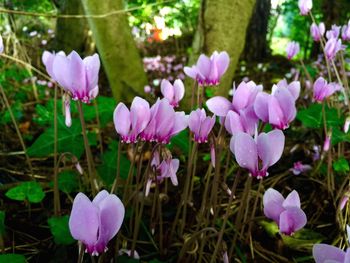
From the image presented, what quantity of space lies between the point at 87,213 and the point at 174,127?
1.38 feet

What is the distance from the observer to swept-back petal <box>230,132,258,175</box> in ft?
2.67

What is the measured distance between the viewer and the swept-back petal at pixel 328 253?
2.24 ft

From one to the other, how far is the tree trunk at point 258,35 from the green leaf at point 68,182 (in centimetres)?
711

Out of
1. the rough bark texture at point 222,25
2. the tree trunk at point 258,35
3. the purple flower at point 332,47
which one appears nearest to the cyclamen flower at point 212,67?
the purple flower at point 332,47

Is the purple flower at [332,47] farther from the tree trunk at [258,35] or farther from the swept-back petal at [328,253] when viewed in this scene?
the tree trunk at [258,35]

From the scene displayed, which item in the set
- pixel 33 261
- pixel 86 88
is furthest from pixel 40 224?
pixel 86 88

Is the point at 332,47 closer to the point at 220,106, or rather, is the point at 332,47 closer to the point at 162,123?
the point at 220,106

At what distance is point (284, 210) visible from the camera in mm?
840

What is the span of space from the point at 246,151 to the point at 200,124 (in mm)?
322

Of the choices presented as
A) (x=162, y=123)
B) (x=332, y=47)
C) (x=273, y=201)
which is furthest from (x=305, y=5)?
(x=273, y=201)

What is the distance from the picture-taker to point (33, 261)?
52.0 inches

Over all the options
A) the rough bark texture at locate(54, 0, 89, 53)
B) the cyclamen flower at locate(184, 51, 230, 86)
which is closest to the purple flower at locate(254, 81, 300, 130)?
the cyclamen flower at locate(184, 51, 230, 86)

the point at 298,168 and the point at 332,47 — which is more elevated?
the point at 332,47

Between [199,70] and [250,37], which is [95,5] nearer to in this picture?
[199,70]
